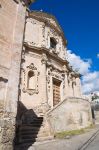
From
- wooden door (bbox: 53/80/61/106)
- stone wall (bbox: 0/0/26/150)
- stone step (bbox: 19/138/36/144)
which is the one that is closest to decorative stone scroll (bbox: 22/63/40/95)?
wooden door (bbox: 53/80/61/106)

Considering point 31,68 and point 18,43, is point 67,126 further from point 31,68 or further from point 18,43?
point 18,43

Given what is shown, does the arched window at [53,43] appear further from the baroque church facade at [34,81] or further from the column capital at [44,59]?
the column capital at [44,59]

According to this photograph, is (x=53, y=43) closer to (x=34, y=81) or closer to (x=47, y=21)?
(x=47, y=21)

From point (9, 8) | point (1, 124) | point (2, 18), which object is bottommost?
point (1, 124)

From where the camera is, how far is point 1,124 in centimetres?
614

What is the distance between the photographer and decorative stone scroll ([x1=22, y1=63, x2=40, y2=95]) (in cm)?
1573

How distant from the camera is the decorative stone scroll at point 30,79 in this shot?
1573 cm

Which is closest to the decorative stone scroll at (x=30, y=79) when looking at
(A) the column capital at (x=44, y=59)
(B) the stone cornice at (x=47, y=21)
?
(A) the column capital at (x=44, y=59)

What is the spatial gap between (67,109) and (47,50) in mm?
6735

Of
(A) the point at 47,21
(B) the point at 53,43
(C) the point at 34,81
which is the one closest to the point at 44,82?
(C) the point at 34,81

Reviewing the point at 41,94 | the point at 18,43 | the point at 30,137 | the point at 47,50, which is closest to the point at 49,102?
the point at 41,94

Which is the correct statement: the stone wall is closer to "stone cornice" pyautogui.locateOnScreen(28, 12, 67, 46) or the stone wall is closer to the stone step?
the stone step

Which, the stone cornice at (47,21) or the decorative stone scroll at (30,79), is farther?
the stone cornice at (47,21)

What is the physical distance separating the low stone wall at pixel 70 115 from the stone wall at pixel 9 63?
5.14 m
